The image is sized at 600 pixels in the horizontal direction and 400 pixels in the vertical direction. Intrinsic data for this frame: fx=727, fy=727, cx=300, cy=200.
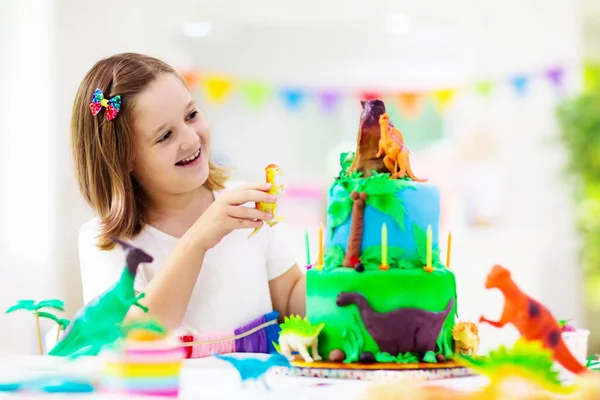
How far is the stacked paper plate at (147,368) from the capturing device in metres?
0.77

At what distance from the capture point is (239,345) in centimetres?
149

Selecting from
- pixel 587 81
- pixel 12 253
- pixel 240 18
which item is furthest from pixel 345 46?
pixel 12 253

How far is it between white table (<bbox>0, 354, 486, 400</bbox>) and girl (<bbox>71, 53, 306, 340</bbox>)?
34 cm

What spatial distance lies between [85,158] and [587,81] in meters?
6.17

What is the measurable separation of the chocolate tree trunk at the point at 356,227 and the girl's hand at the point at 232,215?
0.17m

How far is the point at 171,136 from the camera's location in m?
1.46

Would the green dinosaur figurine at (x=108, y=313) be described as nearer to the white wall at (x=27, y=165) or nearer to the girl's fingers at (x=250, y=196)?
the girl's fingers at (x=250, y=196)

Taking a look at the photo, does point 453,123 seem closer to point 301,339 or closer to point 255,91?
point 255,91

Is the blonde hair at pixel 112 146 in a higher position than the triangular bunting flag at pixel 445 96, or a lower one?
lower

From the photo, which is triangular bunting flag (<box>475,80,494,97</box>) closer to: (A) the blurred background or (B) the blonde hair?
(A) the blurred background

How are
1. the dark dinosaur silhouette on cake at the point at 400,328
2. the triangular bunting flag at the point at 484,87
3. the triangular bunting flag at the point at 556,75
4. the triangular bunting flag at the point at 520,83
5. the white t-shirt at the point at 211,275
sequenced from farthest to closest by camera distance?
1. the triangular bunting flag at the point at 484,87
2. the triangular bunting flag at the point at 520,83
3. the triangular bunting flag at the point at 556,75
4. the white t-shirt at the point at 211,275
5. the dark dinosaur silhouette on cake at the point at 400,328

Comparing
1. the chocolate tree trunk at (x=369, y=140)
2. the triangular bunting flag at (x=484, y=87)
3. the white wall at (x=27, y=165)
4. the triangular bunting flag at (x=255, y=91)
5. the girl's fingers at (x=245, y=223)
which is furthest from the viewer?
the triangular bunting flag at (x=255, y=91)

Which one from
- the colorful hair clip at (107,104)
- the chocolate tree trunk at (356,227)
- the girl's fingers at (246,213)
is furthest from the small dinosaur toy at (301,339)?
the colorful hair clip at (107,104)

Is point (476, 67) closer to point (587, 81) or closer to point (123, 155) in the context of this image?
point (587, 81)
